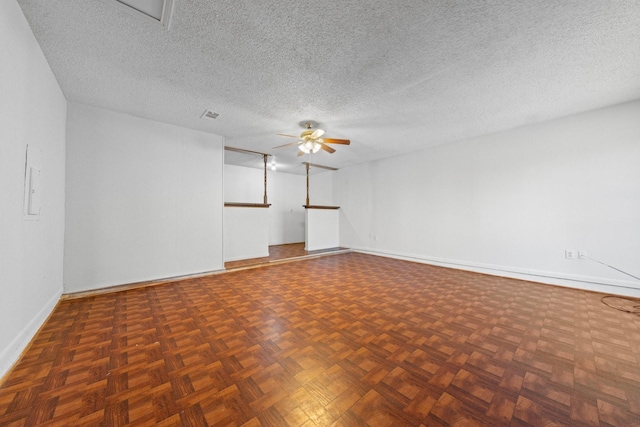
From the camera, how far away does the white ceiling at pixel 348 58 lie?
162cm

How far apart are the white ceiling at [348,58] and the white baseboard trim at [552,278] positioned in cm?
233

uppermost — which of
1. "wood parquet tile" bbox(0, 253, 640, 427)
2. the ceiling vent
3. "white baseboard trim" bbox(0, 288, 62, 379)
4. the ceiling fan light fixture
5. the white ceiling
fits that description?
the white ceiling

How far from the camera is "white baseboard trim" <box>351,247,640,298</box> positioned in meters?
2.90

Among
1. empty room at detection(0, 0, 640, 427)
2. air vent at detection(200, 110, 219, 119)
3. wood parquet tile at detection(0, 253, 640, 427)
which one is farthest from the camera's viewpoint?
air vent at detection(200, 110, 219, 119)

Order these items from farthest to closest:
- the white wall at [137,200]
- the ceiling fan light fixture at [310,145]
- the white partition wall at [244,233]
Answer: the white partition wall at [244,233] < the ceiling fan light fixture at [310,145] < the white wall at [137,200]

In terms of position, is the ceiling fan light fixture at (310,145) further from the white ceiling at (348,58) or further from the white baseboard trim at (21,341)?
the white baseboard trim at (21,341)

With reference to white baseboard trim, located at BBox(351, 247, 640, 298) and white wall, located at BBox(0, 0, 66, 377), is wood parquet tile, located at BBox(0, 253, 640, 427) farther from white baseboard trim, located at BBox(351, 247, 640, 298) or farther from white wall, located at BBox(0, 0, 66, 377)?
white baseboard trim, located at BBox(351, 247, 640, 298)

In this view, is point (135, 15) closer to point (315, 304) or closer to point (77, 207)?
point (77, 207)

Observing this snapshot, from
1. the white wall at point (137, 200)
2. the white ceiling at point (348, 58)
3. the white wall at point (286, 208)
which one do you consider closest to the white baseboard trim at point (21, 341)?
the white wall at point (137, 200)

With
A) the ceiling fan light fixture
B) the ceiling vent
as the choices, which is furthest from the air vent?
the ceiling vent

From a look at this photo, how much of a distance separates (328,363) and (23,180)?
2612 mm

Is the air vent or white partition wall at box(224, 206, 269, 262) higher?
the air vent

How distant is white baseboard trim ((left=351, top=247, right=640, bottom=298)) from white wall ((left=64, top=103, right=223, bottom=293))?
4.46 meters

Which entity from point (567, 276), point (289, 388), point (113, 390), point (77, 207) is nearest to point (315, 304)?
point (289, 388)
